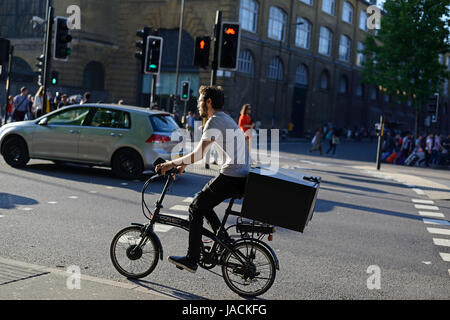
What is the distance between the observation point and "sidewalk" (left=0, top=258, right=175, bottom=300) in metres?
4.55

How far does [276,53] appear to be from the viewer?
4647 centimetres

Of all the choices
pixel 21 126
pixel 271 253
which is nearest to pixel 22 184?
pixel 21 126

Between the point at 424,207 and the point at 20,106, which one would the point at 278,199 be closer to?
the point at 424,207

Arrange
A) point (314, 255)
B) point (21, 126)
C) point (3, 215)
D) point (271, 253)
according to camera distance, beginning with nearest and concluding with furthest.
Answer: point (271, 253) < point (314, 255) < point (3, 215) < point (21, 126)

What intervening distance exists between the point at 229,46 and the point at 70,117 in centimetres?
450

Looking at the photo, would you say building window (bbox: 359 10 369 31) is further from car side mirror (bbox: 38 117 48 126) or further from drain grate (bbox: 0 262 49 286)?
drain grate (bbox: 0 262 49 286)

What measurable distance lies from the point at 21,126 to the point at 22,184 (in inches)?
108

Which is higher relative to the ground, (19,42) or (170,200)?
(19,42)

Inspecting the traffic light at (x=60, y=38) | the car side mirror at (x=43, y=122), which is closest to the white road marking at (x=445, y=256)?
the car side mirror at (x=43, y=122)

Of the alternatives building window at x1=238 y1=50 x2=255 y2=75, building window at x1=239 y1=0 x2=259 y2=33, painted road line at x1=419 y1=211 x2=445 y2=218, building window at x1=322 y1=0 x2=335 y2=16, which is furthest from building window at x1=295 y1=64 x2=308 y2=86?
painted road line at x1=419 y1=211 x2=445 y2=218

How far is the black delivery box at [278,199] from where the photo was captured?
15.9 ft

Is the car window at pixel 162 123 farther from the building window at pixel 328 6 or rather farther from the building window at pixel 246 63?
the building window at pixel 328 6

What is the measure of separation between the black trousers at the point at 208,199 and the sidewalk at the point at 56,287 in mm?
518
